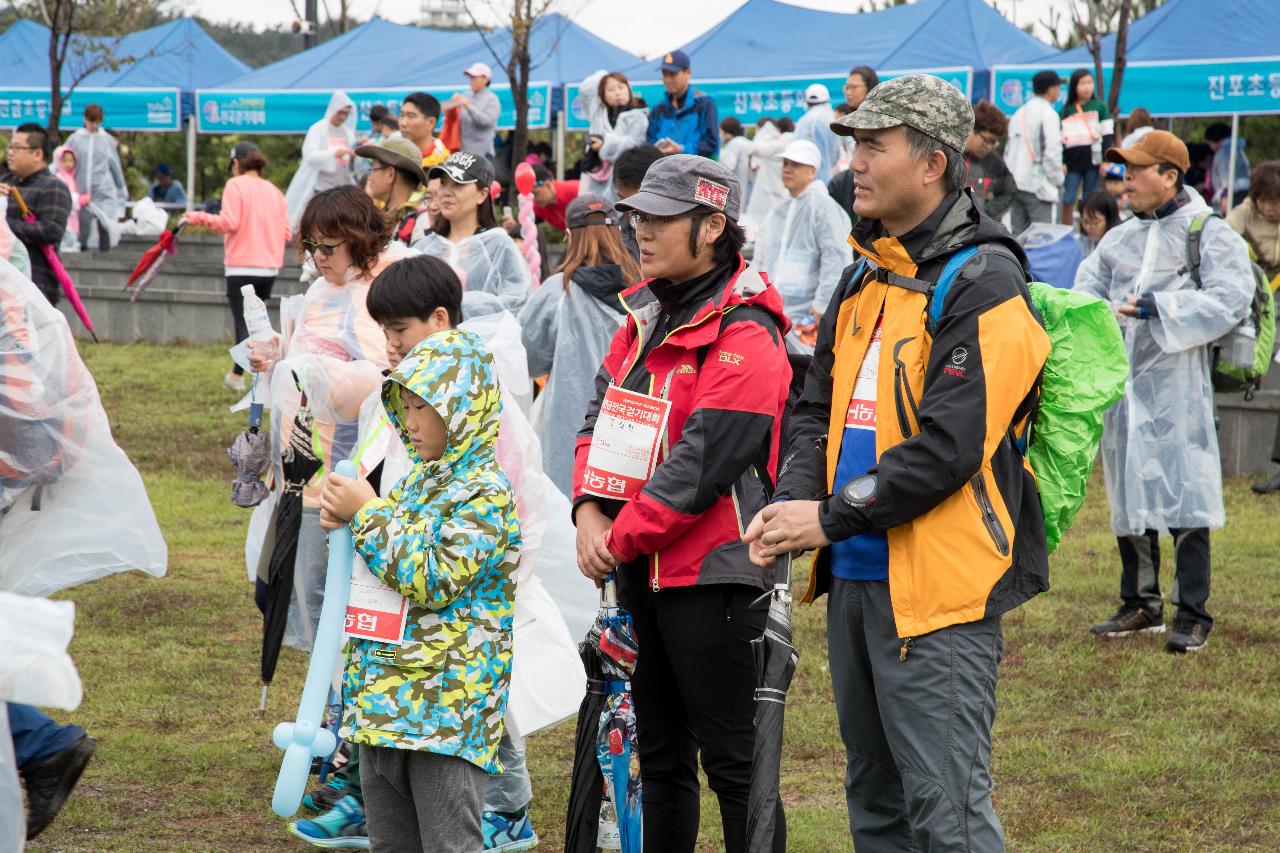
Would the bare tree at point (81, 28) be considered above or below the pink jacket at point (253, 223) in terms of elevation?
above

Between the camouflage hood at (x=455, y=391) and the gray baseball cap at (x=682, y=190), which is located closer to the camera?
the camouflage hood at (x=455, y=391)

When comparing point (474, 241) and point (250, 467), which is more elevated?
point (474, 241)

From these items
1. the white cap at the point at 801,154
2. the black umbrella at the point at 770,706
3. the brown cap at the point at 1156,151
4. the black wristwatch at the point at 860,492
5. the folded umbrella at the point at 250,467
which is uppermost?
the white cap at the point at 801,154

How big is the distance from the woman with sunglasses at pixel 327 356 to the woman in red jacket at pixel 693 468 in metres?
1.20

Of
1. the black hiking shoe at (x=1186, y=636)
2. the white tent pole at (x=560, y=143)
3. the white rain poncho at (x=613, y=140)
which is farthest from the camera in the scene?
the white tent pole at (x=560, y=143)

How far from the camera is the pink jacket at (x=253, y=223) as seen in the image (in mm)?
13383

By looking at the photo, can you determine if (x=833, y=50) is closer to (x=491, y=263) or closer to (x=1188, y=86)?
(x=1188, y=86)

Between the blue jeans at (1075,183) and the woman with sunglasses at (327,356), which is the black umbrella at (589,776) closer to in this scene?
the woman with sunglasses at (327,356)

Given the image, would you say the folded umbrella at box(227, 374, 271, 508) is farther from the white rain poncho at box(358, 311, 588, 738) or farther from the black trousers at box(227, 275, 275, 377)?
the black trousers at box(227, 275, 275, 377)

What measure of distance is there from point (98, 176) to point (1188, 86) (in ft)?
46.6

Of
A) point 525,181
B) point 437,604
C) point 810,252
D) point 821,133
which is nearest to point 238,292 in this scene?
point 525,181

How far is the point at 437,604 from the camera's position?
3.41 metres

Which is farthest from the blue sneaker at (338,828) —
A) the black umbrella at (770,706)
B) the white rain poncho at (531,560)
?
the black umbrella at (770,706)

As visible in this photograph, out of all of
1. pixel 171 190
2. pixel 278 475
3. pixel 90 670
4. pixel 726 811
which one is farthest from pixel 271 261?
pixel 171 190
